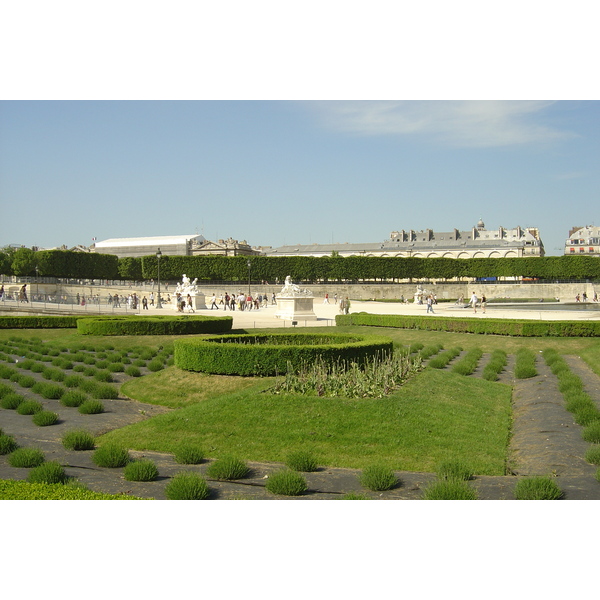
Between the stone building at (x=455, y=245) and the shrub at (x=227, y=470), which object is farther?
the stone building at (x=455, y=245)

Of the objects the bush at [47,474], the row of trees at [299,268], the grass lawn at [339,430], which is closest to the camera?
the bush at [47,474]

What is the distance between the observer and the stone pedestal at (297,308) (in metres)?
34.2

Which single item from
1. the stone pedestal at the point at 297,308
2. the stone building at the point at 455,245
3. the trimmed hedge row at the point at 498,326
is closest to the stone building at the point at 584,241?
the stone building at the point at 455,245

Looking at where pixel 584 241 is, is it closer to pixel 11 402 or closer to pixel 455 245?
pixel 455 245

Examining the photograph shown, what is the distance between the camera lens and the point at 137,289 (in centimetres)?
6359

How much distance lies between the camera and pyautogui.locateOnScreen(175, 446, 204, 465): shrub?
8.62 m

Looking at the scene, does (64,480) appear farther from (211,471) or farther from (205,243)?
(205,243)

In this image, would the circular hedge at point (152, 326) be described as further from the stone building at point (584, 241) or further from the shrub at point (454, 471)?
the stone building at point (584, 241)

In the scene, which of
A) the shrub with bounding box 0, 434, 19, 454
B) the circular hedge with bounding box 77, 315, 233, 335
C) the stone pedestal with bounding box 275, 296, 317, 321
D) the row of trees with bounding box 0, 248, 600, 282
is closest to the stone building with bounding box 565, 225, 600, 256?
the row of trees with bounding box 0, 248, 600, 282

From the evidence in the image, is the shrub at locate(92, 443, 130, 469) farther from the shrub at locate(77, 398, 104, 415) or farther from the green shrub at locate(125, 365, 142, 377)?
the green shrub at locate(125, 365, 142, 377)

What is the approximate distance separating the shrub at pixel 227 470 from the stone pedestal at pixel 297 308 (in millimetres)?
25932

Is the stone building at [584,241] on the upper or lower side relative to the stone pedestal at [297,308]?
upper

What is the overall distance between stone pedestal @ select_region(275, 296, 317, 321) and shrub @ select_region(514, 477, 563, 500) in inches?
1061

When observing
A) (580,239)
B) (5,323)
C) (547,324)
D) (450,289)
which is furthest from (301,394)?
(580,239)
